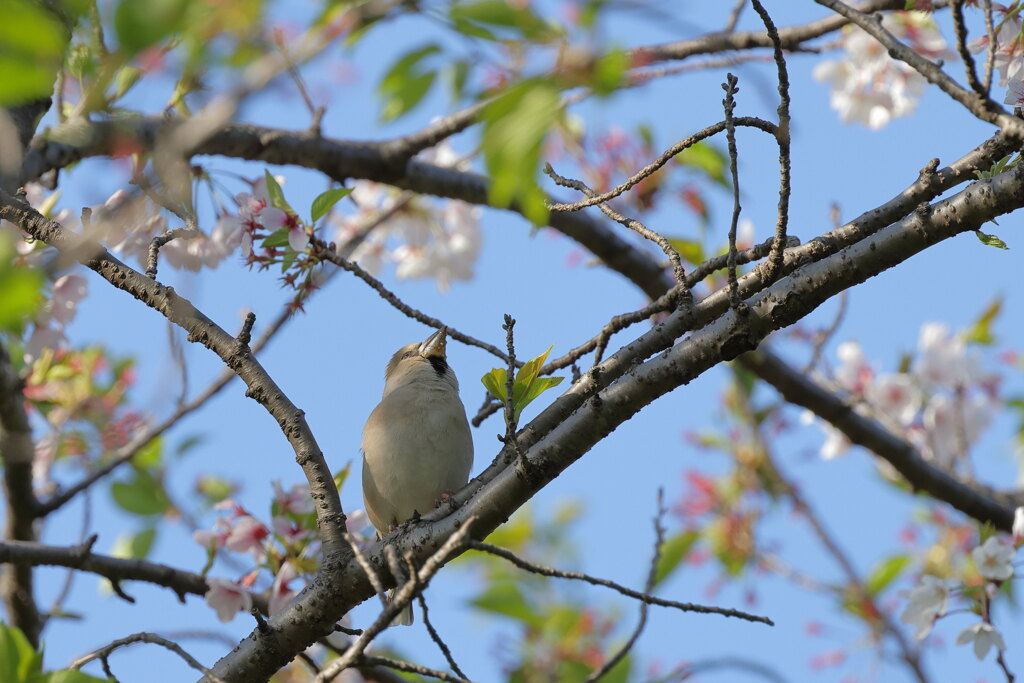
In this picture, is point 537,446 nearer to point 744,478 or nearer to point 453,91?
point 453,91

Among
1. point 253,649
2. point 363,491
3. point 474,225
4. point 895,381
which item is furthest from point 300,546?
→ point 895,381

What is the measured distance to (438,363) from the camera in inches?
232

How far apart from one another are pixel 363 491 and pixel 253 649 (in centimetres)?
238

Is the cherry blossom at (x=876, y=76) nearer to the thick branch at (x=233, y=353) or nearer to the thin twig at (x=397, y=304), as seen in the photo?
the thin twig at (x=397, y=304)

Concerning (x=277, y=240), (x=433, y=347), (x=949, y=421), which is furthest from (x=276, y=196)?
Answer: (x=949, y=421)

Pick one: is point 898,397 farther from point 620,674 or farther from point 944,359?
point 620,674

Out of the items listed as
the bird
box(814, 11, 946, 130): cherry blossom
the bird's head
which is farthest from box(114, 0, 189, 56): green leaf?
box(814, 11, 946, 130): cherry blossom

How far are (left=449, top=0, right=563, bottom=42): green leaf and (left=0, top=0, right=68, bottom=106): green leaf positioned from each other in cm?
90

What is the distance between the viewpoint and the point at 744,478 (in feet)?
23.7

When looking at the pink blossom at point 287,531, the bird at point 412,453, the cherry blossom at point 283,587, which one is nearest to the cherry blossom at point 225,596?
the cherry blossom at point 283,587

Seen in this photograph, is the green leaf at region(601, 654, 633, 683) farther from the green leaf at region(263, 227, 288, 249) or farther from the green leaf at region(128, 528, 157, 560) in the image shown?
the green leaf at region(128, 528, 157, 560)

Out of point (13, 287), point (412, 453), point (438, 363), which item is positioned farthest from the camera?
point (438, 363)

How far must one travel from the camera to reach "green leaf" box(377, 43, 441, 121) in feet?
11.4

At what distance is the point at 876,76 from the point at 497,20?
4.12 metres
